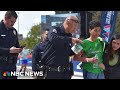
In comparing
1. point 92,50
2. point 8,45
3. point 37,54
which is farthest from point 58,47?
point 37,54

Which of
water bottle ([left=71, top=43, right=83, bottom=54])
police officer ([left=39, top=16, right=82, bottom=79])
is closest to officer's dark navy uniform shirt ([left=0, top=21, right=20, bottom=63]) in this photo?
police officer ([left=39, top=16, right=82, bottom=79])

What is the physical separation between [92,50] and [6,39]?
1.15 meters

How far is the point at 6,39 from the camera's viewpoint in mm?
3941

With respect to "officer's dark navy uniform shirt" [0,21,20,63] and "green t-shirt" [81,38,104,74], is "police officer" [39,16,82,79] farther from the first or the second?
"officer's dark navy uniform shirt" [0,21,20,63]

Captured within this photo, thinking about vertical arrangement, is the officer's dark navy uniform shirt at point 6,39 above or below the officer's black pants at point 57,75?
above

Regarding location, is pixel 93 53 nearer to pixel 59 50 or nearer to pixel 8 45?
pixel 59 50

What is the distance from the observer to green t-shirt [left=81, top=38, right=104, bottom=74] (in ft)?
13.1

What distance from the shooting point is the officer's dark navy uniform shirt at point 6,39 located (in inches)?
154

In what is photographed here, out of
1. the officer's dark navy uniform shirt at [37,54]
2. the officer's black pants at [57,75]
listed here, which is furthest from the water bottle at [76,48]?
the officer's dark navy uniform shirt at [37,54]

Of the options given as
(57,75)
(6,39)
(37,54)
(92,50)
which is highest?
(6,39)

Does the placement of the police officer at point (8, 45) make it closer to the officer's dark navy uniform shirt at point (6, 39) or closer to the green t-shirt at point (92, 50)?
the officer's dark navy uniform shirt at point (6, 39)
